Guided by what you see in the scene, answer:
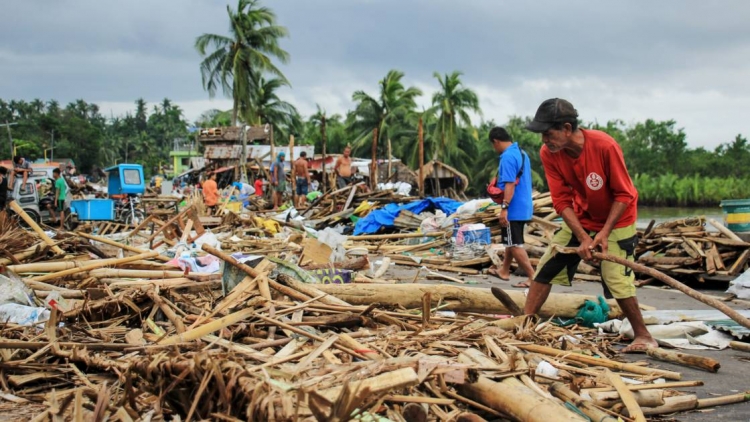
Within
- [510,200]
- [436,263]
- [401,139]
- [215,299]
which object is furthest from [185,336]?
[401,139]

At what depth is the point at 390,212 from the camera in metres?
14.0

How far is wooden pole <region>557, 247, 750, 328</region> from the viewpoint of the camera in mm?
3938

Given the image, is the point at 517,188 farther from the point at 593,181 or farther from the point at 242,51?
the point at 242,51

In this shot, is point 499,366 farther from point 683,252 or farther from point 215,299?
point 683,252

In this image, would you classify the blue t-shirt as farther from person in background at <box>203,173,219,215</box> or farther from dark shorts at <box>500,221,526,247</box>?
person in background at <box>203,173,219,215</box>

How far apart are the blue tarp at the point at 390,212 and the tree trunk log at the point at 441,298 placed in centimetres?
847

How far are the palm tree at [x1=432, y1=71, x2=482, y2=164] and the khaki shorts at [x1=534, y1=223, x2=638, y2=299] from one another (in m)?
47.9

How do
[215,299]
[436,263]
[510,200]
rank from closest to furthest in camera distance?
[215,299] < [510,200] < [436,263]

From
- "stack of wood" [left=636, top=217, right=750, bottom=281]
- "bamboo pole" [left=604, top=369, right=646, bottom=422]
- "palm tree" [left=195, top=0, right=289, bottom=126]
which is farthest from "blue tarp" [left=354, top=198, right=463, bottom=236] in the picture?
"palm tree" [left=195, top=0, right=289, bottom=126]

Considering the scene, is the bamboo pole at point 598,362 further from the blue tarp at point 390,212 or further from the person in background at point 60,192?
the person in background at point 60,192

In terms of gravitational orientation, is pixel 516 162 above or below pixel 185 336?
above

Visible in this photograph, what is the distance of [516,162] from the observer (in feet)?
25.8

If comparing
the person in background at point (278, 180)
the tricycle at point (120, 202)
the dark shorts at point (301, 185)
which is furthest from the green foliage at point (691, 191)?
the tricycle at point (120, 202)

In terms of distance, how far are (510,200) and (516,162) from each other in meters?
0.49
